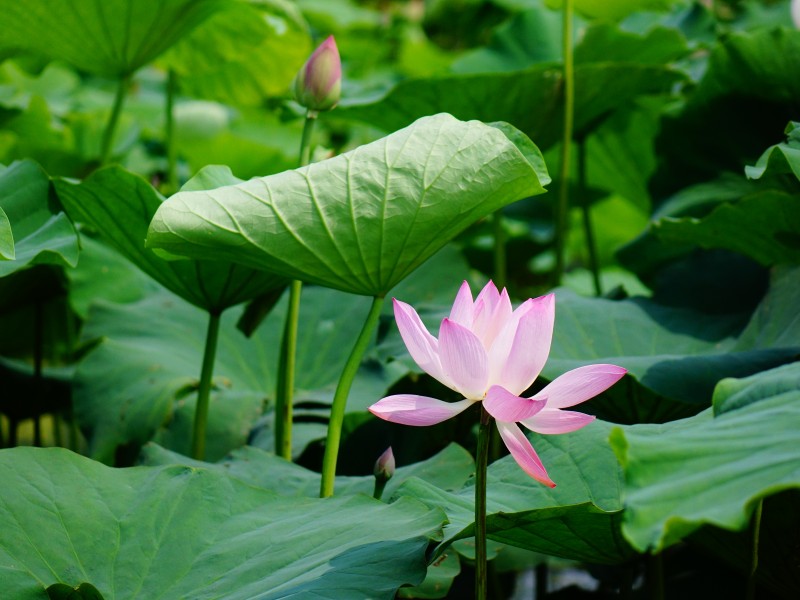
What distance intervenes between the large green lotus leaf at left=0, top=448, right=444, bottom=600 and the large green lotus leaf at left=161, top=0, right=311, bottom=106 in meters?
1.07

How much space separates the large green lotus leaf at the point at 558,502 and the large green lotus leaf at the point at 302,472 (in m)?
0.12

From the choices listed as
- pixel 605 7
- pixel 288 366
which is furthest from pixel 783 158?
pixel 605 7

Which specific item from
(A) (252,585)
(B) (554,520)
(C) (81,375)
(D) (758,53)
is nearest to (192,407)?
(C) (81,375)

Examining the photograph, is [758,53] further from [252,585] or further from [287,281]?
[252,585]

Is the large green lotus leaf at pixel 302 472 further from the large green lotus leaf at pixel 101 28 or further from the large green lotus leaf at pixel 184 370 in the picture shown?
the large green lotus leaf at pixel 101 28

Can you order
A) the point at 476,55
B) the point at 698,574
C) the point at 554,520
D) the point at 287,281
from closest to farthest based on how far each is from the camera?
the point at 554,520 < the point at 287,281 < the point at 698,574 < the point at 476,55

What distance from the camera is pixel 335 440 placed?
104 cm

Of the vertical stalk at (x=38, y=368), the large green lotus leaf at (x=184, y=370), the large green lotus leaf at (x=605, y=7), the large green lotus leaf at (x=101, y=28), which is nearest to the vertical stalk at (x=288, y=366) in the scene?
the large green lotus leaf at (x=184, y=370)

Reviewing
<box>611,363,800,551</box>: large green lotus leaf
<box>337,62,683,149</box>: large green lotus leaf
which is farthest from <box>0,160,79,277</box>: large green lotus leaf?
<box>611,363,800,551</box>: large green lotus leaf

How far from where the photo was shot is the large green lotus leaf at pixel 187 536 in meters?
0.84

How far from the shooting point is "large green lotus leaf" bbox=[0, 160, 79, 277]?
1101 millimetres

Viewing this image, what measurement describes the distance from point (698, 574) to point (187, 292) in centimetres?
84

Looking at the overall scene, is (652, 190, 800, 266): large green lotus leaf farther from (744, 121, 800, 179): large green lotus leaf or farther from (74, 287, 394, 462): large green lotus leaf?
(74, 287, 394, 462): large green lotus leaf

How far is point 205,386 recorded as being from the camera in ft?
4.14
